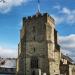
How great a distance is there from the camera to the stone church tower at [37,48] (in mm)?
54312

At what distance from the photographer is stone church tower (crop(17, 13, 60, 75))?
54312mm

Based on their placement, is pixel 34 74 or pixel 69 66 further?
pixel 69 66

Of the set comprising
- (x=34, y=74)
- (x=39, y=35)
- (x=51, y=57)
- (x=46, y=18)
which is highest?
(x=46, y=18)

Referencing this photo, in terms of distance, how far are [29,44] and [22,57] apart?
307cm

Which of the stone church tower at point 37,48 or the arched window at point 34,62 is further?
the arched window at point 34,62

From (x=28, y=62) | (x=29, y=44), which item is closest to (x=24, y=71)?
(x=28, y=62)

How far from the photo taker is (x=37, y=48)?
181ft

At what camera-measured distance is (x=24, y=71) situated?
55000 millimetres

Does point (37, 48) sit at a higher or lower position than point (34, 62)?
higher

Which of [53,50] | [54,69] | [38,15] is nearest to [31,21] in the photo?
[38,15]

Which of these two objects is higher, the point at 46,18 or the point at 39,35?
the point at 46,18

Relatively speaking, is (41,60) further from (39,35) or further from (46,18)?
(46,18)

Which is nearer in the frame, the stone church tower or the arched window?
the stone church tower

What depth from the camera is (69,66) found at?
5772cm
